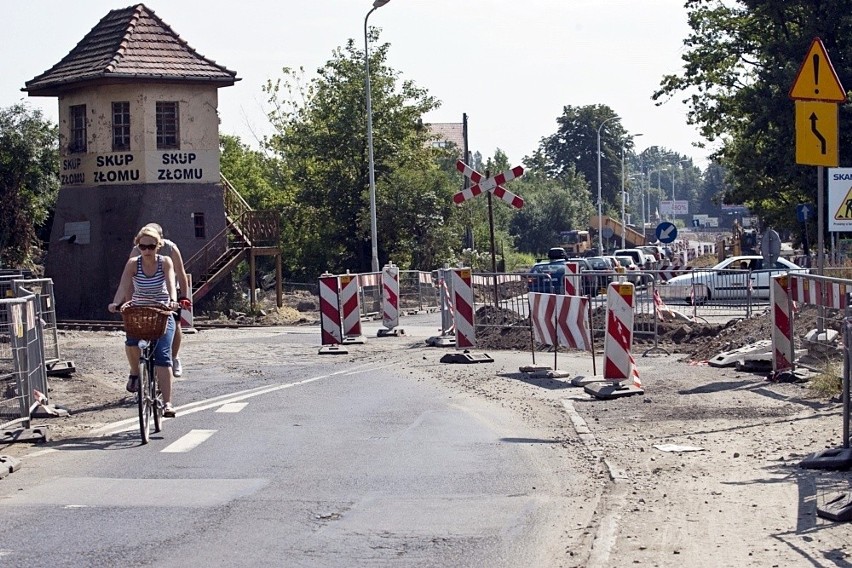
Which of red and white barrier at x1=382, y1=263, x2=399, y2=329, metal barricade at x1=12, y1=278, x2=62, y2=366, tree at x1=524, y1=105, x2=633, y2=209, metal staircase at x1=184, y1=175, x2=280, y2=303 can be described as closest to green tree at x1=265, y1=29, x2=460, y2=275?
metal staircase at x1=184, y1=175, x2=280, y2=303

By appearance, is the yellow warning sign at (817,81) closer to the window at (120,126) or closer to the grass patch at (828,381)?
the grass patch at (828,381)

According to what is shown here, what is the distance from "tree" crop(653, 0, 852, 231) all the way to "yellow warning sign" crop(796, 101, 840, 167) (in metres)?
27.7

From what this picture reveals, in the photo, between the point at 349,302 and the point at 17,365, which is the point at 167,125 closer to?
the point at 349,302

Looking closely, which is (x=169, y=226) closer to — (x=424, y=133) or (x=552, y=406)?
(x=424, y=133)

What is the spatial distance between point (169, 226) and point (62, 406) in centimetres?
2792

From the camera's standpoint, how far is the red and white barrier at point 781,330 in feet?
53.1

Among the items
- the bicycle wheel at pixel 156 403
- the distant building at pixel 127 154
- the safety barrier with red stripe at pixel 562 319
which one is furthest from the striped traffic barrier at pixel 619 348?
the distant building at pixel 127 154

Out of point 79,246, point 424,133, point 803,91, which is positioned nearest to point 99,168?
point 79,246

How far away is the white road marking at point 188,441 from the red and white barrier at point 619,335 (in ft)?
17.6

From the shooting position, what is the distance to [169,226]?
41531 millimetres

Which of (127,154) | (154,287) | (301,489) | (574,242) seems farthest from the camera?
(574,242)

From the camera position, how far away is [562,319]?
1891 cm

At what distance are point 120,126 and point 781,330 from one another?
96.1 feet

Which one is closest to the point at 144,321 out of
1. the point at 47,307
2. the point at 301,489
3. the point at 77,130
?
the point at 301,489
